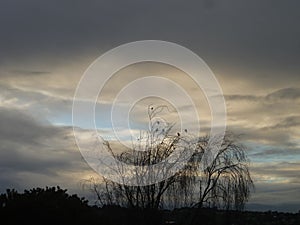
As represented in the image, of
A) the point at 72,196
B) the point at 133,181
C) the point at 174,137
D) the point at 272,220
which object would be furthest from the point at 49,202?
the point at 272,220

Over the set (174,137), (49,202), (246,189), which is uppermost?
(174,137)

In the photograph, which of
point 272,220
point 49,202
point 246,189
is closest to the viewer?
point 49,202

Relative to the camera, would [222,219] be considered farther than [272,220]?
No

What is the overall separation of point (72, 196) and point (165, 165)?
18.9ft

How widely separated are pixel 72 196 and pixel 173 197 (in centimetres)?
589

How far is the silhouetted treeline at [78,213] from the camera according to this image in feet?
87.8

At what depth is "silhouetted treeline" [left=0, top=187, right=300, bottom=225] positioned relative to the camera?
2677cm

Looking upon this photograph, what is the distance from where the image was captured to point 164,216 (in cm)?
3291

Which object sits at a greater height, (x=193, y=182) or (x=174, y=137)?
(x=174, y=137)

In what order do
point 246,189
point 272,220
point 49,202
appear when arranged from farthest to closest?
point 272,220
point 246,189
point 49,202

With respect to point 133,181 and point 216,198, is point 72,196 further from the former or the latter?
point 216,198

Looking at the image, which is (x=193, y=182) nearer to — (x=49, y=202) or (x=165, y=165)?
(x=165, y=165)

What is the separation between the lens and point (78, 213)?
90.3 feet

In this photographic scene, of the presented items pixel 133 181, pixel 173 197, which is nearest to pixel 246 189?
pixel 173 197
